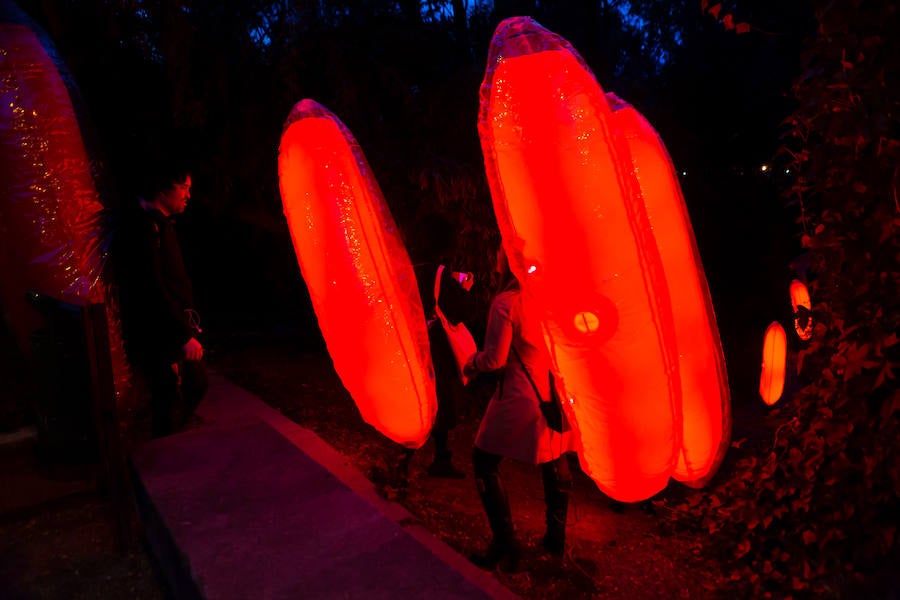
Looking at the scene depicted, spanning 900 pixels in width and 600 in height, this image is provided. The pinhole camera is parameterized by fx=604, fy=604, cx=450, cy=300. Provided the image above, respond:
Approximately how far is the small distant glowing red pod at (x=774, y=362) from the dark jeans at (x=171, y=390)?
4450 millimetres

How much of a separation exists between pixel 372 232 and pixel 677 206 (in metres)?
1.76

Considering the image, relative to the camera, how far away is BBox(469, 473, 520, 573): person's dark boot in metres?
3.51

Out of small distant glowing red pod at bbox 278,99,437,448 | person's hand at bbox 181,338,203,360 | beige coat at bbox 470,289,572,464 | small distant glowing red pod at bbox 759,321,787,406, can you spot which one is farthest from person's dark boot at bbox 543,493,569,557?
person's hand at bbox 181,338,203,360

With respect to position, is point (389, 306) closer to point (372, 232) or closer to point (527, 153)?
point (372, 232)

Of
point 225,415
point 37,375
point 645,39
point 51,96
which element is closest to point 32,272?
point 37,375

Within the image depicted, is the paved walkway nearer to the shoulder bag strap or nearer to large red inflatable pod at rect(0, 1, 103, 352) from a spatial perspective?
the shoulder bag strap

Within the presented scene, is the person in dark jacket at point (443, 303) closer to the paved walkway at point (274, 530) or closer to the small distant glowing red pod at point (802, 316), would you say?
the paved walkway at point (274, 530)

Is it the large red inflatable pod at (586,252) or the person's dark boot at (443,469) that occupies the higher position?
the large red inflatable pod at (586,252)

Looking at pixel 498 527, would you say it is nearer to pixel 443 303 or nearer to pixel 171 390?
pixel 443 303

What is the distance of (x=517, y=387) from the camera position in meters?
3.42

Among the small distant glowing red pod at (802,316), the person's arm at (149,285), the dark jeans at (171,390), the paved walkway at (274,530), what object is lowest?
the paved walkway at (274,530)

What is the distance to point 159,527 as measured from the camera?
3.36 metres

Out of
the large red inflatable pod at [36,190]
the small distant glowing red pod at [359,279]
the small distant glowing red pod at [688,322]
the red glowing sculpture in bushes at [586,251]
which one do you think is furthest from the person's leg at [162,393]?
the small distant glowing red pod at [688,322]

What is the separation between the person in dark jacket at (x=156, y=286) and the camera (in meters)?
3.94
